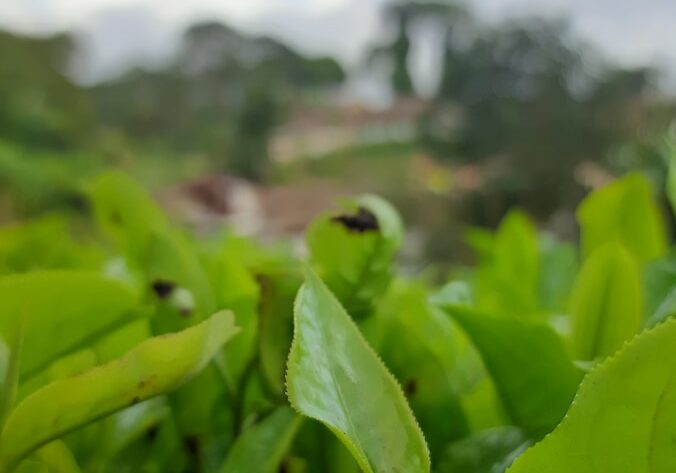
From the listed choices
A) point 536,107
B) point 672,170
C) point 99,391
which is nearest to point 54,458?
point 99,391

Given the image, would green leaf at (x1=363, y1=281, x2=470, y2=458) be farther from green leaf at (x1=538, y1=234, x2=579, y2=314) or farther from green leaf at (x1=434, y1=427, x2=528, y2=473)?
green leaf at (x1=538, y1=234, x2=579, y2=314)

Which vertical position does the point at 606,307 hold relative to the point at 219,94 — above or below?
above

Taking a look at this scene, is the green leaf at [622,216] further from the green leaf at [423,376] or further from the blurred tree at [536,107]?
the blurred tree at [536,107]

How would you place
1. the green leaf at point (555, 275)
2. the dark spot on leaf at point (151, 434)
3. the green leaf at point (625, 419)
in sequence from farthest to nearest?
the green leaf at point (555, 275), the dark spot on leaf at point (151, 434), the green leaf at point (625, 419)

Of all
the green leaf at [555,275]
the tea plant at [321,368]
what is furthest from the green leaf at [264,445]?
the green leaf at [555,275]

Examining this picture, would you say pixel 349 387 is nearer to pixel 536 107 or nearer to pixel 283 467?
pixel 283 467

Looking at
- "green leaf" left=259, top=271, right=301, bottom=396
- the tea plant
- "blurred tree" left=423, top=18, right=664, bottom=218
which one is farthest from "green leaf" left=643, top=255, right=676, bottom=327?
"blurred tree" left=423, top=18, right=664, bottom=218

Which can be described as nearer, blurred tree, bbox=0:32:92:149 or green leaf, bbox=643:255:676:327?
green leaf, bbox=643:255:676:327

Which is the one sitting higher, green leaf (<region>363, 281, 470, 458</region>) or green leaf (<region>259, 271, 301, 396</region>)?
green leaf (<region>259, 271, 301, 396</region>)
